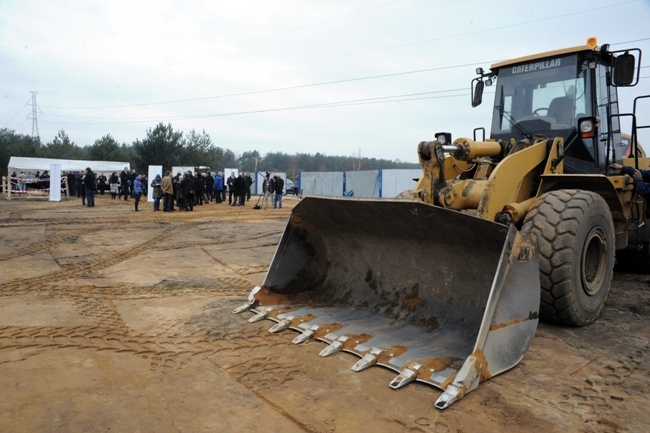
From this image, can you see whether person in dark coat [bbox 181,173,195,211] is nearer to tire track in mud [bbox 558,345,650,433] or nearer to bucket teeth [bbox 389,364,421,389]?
bucket teeth [bbox 389,364,421,389]

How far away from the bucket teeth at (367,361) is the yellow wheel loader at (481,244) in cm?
1

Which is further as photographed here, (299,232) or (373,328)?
(299,232)

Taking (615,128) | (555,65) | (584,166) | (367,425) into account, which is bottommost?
(367,425)

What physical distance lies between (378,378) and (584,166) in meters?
3.98

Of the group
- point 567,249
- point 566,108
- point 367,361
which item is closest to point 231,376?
A: point 367,361

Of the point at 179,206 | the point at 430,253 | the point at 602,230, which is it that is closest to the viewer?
the point at 430,253

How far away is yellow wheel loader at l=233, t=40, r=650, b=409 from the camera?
12.2 ft

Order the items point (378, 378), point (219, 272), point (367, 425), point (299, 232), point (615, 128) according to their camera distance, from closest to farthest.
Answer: point (367, 425) < point (378, 378) < point (299, 232) < point (615, 128) < point (219, 272)

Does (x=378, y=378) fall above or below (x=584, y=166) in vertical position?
below

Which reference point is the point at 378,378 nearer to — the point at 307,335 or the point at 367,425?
the point at 367,425

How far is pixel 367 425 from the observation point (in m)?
2.89

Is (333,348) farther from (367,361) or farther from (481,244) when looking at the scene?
(481,244)

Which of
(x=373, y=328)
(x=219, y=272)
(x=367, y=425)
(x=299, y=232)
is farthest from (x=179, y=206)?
(x=367, y=425)

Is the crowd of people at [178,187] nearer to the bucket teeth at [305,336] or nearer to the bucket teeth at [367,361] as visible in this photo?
the bucket teeth at [305,336]
